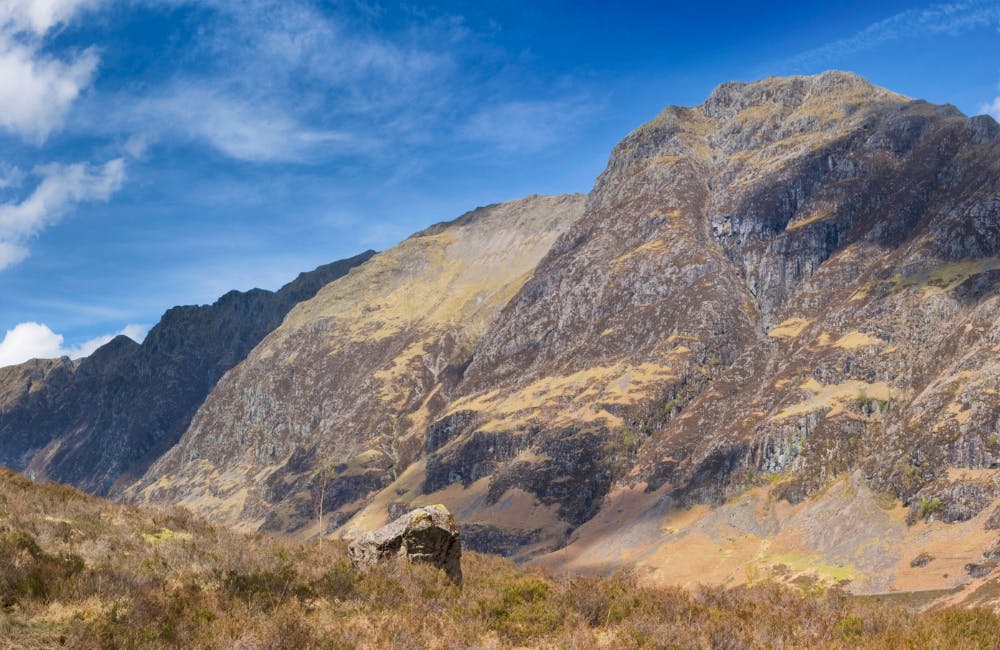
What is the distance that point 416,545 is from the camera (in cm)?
1955

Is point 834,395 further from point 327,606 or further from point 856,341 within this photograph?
point 327,606

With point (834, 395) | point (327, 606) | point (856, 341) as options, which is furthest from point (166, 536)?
point (856, 341)

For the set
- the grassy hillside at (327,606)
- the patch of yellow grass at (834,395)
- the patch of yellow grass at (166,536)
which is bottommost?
the patch of yellow grass at (834,395)

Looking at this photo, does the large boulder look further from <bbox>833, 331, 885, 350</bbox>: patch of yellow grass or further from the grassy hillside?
<bbox>833, 331, 885, 350</bbox>: patch of yellow grass

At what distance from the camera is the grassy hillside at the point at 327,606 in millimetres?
12562

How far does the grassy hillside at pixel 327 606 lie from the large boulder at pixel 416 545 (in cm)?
85

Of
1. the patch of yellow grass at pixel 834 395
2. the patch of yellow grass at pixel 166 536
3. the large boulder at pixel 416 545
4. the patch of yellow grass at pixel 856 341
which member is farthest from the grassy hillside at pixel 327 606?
the patch of yellow grass at pixel 856 341

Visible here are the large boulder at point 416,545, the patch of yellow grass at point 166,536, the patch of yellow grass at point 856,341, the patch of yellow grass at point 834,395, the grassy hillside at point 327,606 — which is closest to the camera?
the grassy hillside at point 327,606

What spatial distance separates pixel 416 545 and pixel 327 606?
4629mm

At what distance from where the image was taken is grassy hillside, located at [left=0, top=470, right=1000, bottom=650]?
12562 mm

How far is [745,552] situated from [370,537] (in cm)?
13783

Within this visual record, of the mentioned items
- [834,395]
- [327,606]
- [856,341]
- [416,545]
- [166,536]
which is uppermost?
[856,341]

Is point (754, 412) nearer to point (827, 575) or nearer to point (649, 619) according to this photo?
point (827, 575)

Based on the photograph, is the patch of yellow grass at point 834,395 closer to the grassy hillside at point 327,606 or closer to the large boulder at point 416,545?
the grassy hillside at point 327,606
